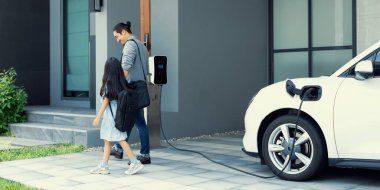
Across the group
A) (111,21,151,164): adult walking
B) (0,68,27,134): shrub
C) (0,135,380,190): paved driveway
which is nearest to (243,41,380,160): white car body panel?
(0,135,380,190): paved driveway

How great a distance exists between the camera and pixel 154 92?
954cm

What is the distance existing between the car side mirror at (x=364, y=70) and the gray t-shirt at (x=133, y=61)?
3040 mm

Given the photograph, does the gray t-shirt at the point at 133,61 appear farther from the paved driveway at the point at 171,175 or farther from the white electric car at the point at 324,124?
the white electric car at the point at 324,124

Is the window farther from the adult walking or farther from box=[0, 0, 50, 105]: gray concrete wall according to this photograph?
box=[0, 0, 50, 105]: gray concrete wall

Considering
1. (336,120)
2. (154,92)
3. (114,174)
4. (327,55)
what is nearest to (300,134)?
(336,120)

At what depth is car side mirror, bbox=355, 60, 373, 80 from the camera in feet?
19.1

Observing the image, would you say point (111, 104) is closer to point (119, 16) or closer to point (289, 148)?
point (289, 148)

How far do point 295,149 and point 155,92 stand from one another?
367 centimetres

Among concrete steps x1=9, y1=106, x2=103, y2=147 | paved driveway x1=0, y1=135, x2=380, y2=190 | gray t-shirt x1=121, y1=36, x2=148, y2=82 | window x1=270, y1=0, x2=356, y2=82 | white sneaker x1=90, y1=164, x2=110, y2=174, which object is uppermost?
window x1=270, y1=0, x2=356, y2=82

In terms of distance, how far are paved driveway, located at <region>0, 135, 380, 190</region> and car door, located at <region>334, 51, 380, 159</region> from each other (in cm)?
45

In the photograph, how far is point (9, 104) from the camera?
449 inches

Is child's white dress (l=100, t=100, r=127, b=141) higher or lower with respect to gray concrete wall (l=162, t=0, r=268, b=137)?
lower

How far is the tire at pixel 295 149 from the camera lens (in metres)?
6.22

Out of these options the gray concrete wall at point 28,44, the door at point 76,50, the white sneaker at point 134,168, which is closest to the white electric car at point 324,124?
the white sneaker at point 134,168
